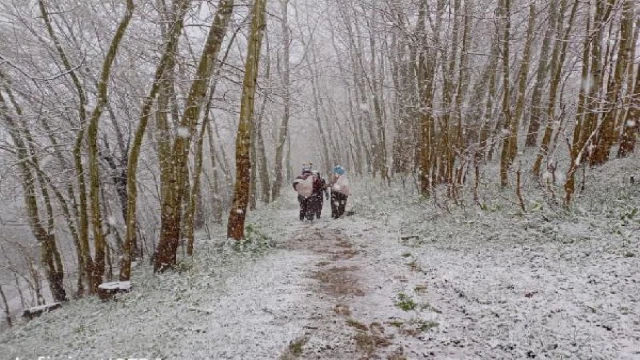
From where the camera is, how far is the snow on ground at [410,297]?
4605 mm

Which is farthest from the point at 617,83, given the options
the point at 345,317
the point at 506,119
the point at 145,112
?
the point at 145,112

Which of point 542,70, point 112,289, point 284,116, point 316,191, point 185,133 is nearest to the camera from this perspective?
point 112,289

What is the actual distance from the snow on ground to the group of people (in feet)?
11.4

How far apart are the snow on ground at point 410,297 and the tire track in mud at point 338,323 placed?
0.02m

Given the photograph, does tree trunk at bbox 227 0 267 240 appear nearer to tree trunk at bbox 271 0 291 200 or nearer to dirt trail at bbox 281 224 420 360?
dirt trail at bbox 281 224 420 360

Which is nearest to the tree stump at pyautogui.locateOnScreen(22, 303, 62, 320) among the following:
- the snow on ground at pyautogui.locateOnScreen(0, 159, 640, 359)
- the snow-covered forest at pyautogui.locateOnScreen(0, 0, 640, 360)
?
the snow-covered forest at pyautogui.locateOnScreen(0, 0, 640, 360)

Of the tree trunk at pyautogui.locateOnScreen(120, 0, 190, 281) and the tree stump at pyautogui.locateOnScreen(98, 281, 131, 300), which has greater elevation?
the tree trunk at pyautogui.locateOnScreen(120, 0, 190, 281)

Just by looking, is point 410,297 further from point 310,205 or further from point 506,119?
point 310,205

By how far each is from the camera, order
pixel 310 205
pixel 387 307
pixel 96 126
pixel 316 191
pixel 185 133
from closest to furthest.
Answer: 1. pixel 387 307
2. pixel 96 126
3. pixel 185 133
4. pixel 316 191
5. pixel 310 205

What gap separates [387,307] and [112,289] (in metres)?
5.99

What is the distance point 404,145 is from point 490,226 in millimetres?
11343

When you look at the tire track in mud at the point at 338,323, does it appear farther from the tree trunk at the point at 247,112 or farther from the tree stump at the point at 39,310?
the tree stump at the point at 39,310

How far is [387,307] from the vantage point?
5836 mm

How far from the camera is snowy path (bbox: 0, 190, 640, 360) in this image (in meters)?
4.55
